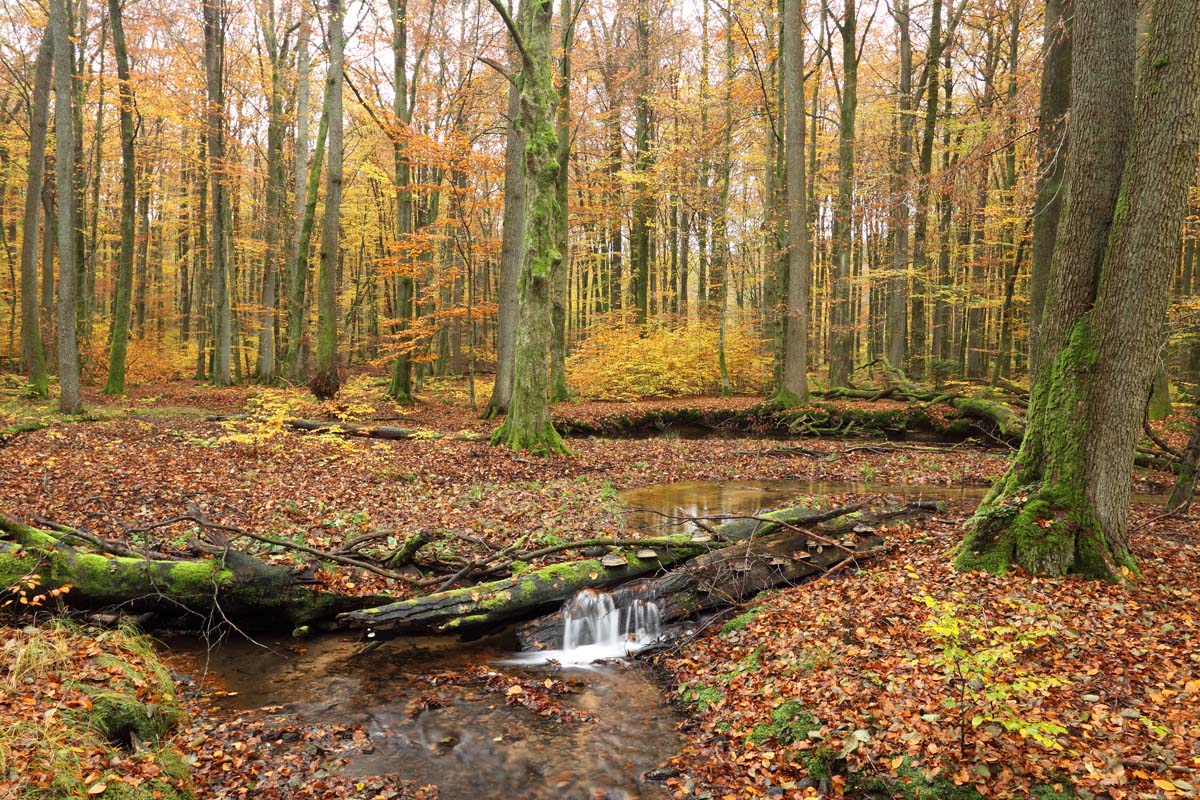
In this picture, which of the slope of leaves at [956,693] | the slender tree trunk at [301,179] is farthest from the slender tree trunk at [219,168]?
the slope of leaves at [956,693]

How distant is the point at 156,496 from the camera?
28.6 feet

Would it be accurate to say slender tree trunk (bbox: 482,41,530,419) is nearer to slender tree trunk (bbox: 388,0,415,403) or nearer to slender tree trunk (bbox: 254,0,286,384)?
slender tree trunk (bbox: 388,0,415,403)

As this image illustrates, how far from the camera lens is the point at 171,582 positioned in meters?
6.32

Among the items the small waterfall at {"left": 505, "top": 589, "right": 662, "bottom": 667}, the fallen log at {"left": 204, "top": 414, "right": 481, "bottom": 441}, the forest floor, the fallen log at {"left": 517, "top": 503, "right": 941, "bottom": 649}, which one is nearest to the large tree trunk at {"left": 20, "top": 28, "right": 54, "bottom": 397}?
the fallen log at {"left": 204, "top": 414, "right": 481, "bottom": 441}

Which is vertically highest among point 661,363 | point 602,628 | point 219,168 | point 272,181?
point 272,181

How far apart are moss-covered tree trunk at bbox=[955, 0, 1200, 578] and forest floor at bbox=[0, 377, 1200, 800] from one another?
0.54 m

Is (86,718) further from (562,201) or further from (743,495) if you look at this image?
(562,201)

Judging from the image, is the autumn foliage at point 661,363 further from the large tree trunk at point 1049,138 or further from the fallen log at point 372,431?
the large tree trunk at point 1049,138

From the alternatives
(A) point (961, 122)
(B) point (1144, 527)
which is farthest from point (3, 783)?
(A) point (961, 122)

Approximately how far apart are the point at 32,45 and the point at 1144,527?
35.4m

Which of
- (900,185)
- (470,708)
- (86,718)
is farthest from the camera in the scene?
(900,185)

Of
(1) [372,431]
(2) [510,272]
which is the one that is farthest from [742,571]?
(2) [510,272]

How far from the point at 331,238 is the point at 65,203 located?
5624 mm

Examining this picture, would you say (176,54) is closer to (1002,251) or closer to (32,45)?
(32,45)
